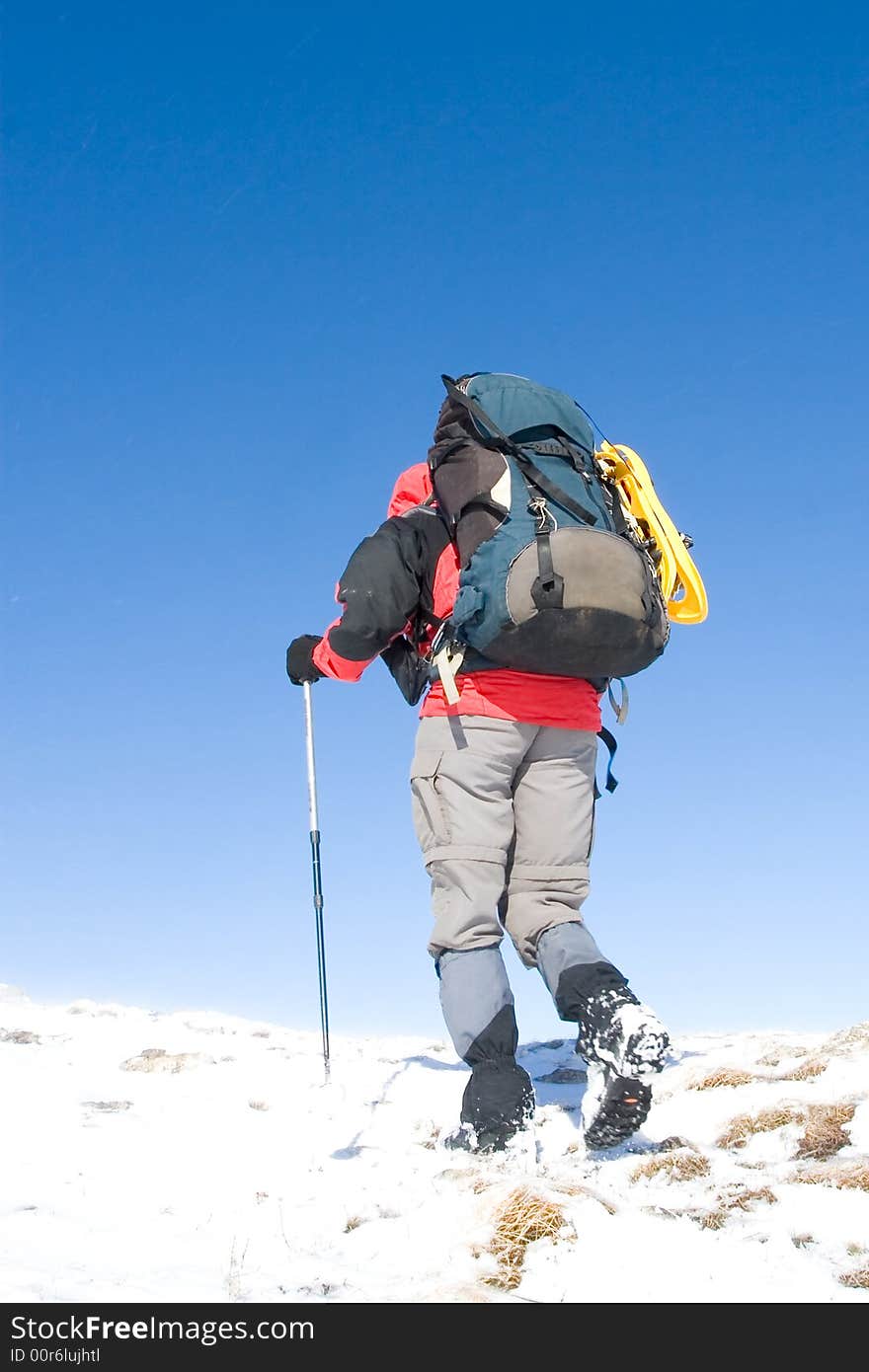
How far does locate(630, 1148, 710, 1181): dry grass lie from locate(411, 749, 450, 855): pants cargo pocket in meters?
1.80

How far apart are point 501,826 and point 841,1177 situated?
225 cm

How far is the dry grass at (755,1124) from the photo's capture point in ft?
16.8

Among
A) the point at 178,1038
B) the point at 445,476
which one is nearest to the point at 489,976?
the point at 445,476

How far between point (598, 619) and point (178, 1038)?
6.34 meters

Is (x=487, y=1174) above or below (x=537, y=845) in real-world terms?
below

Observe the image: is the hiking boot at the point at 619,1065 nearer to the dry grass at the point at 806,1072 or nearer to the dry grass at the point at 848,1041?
the dry grass at the point at 806,1072

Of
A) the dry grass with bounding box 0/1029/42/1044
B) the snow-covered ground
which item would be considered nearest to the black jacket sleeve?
the snow-covered ground

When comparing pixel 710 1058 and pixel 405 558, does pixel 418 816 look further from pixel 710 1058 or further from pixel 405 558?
pixel 710 1058

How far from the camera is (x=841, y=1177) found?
4.06m

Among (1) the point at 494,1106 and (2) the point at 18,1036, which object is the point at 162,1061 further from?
(1) the point at 494,1106

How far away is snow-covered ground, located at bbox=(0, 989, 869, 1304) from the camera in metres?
3.06

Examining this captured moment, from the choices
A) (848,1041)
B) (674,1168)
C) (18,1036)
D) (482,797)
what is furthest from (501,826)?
(18,1036)
